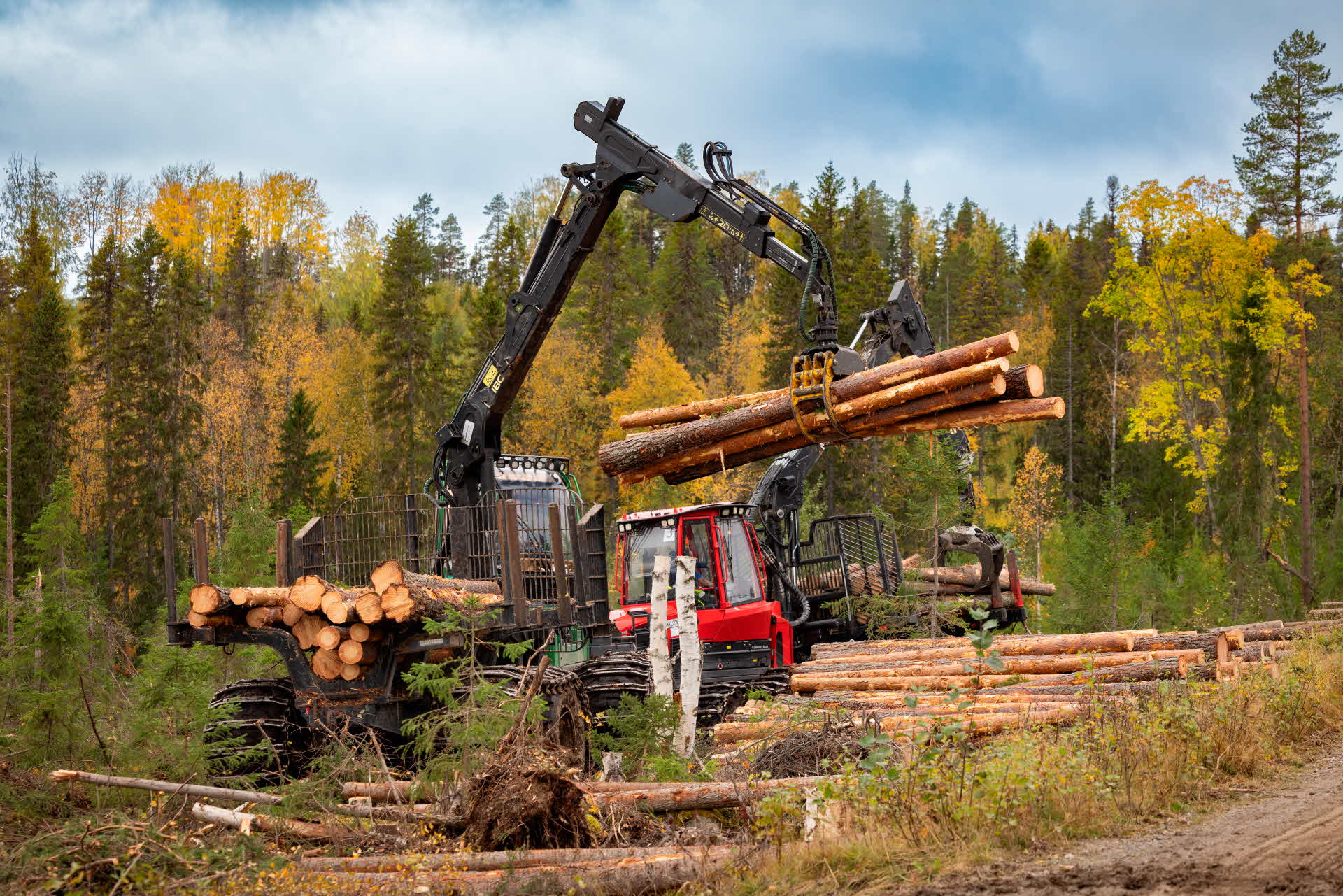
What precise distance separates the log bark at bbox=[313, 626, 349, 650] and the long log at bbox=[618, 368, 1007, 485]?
3.27m

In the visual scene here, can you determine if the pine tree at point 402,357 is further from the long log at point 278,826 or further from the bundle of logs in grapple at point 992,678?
the long log at point 278,826

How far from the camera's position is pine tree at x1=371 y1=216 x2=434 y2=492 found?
41.3 m

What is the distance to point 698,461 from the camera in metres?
10.8

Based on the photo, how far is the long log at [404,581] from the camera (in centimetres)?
850

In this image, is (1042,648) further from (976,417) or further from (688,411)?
(688,411)

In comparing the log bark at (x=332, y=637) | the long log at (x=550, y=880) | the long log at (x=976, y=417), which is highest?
the long log at (x=976, y=417)

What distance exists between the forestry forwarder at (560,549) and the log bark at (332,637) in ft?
1.03

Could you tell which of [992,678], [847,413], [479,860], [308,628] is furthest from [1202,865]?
[308,628]

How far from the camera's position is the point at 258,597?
29.4 ft

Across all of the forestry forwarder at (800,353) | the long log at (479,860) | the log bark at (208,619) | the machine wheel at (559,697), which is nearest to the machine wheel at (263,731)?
the log bark at (208,619)

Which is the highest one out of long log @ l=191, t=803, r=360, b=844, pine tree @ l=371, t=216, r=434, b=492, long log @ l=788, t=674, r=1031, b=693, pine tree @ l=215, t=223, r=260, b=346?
pine tree @ l=215, t=223, r=260, b=346

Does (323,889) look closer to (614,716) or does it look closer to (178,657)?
(614,716)

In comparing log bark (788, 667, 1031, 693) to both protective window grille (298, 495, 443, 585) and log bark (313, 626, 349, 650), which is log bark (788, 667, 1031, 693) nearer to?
protective window grille (298, 495, 443, 585)

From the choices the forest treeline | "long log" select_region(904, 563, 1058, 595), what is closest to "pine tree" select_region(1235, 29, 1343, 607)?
the forest treeline
